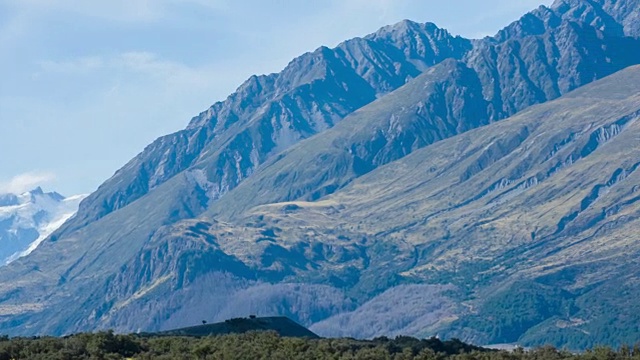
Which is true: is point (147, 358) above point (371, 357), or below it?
above

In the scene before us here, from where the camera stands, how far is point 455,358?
6786 inches

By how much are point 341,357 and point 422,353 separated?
14120mm

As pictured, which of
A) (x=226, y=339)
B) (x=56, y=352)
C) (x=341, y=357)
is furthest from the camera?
(x=226, y=339)

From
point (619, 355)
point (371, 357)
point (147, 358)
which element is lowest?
point (619, 355)

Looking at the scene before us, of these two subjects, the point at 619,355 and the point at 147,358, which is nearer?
the point at 147,358

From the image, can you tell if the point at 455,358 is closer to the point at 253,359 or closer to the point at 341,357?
the point at 341,357

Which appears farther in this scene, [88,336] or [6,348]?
[88,336]

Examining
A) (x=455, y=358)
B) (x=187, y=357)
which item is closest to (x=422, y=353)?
(x=455, y=358)

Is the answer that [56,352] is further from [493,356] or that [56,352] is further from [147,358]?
[493,356]

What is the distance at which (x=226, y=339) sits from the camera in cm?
18412

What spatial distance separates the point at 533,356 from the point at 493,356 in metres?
6.04

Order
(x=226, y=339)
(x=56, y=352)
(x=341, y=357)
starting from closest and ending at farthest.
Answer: (x=56, y=352) < (x=341, y=357) < (x=226, y=339)

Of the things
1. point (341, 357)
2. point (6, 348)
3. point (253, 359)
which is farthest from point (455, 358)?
point (6, 348)

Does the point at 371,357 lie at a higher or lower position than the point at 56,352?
lower
